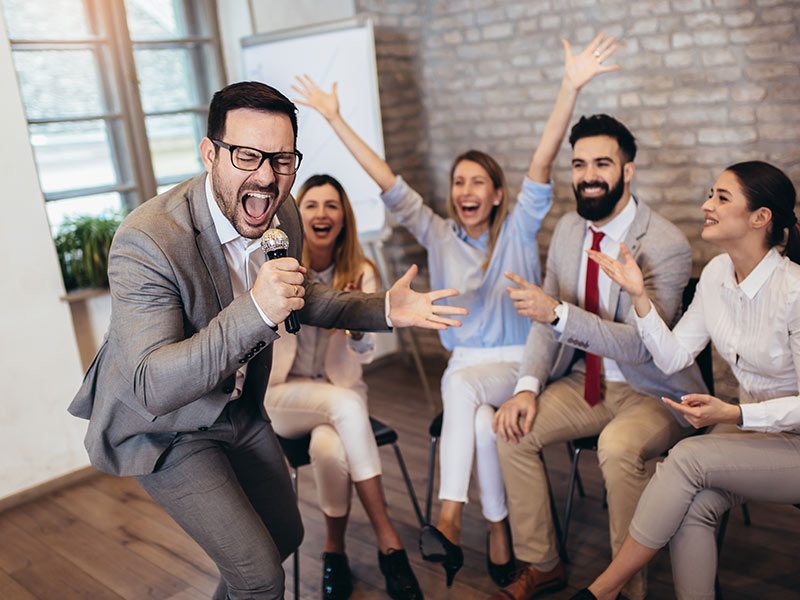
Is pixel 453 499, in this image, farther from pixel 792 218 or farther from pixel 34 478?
pixel 34 478

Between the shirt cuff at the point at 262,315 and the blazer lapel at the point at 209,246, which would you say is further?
the blazer lapel at the point at 209,246

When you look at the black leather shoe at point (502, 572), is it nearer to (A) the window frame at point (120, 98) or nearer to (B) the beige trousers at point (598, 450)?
(B) the beige trousers at point (598, 450)

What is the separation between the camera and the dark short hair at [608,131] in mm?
2418

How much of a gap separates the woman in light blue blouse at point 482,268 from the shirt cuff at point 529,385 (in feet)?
0.37

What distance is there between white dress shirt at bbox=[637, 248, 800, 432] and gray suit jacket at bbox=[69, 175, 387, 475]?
3.99 ft

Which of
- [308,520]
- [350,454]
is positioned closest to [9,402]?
[308,520]

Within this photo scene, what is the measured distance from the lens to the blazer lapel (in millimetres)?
1699

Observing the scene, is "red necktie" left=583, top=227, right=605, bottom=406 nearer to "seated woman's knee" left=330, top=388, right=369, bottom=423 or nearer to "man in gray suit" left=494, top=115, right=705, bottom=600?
"man in gray suit" left=494, top=115, right=705, bottom=600

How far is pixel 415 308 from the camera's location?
203cm

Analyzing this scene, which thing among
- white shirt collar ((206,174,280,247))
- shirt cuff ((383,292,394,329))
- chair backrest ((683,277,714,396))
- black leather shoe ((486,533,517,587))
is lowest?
black leather shoe ((486,533,517,587))

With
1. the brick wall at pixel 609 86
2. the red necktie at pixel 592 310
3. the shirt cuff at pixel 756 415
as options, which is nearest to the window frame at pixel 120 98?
the brick wall at pixel 609 86

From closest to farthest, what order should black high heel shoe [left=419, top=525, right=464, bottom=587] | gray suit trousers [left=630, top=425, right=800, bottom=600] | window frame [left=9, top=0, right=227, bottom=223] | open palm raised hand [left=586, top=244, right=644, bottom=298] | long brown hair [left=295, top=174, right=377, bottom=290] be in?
gray suit trousers [left=630, top=425, right=800, bottom=600] → open palm raised hand [left=586, top=244, right=644, bottom=298] → black high heel shoe [left=419, top=525, right=464, bottom=587] → long brown hair [left=295, top=174, right=377, bottom=290] → window frame [left=9, top=0, right=227, bottom=223]

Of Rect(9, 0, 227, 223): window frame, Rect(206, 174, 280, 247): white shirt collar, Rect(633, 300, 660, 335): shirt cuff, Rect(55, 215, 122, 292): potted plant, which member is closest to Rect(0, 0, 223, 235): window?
Rect(9, 0, 227, 223): window frame

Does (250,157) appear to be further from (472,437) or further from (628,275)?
(472,437)
